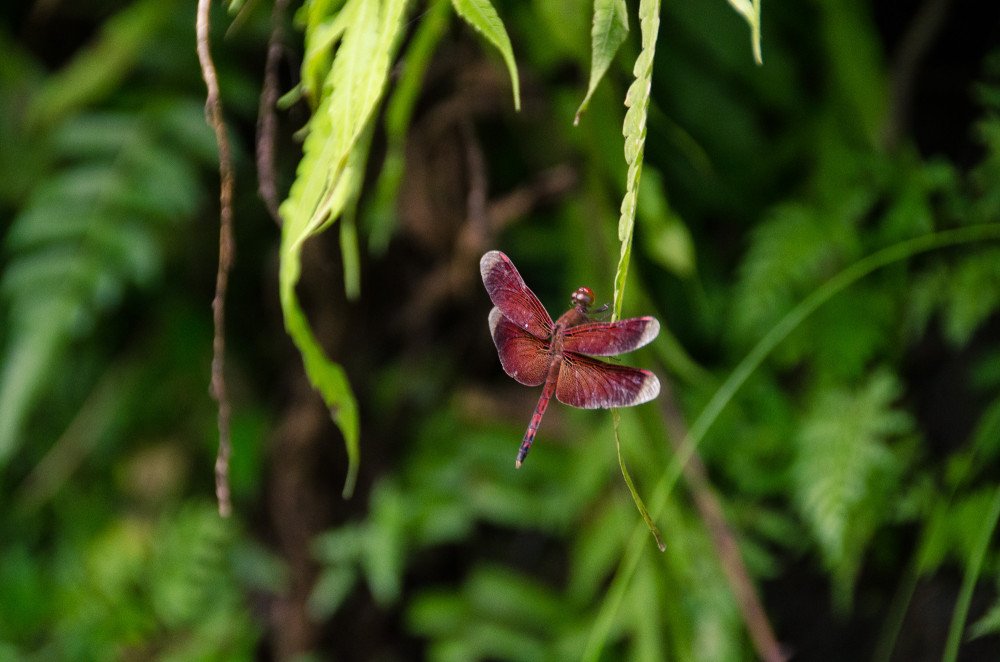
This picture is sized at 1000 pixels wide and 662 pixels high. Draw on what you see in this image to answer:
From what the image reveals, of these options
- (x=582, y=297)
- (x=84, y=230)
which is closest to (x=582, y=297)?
(x=582, y=297)

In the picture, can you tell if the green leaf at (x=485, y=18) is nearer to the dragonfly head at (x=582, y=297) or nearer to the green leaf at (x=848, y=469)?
the dragonfly head at (x=582, y=297)

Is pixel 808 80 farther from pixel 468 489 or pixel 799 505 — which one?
pixel 468 489

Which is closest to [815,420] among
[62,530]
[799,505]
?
[799,505]

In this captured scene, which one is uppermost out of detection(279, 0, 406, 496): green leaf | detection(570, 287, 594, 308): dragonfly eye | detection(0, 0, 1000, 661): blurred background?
detection(279, 0, 406, 496): green leaf

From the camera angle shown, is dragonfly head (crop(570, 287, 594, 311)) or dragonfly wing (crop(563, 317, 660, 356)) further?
dragonfly head (crop(570, 287, 594, 311))

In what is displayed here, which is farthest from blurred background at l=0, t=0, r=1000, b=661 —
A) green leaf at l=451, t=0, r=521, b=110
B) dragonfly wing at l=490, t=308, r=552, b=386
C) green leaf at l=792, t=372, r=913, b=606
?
dragonfly wing at l=490, t=308, r=552, b=386

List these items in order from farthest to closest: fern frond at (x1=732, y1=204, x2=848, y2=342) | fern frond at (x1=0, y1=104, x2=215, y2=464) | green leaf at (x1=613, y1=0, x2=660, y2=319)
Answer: fern frond at (x1=0, y1=104, x2=215, y2=464), fern frond at (x1=732, y1=204, x2=848, y2=342), green leaf at (x1=613, y1=0, x2=660, y2=319)

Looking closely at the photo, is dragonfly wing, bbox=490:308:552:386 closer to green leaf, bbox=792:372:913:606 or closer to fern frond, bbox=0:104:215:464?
green leaf, bbox=792:372:913:606
